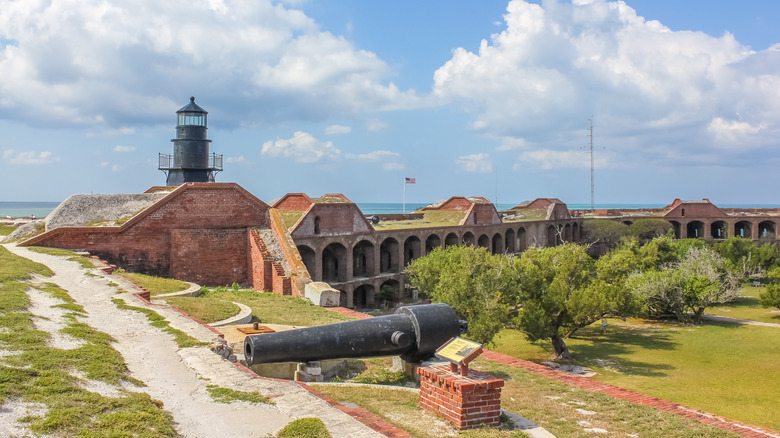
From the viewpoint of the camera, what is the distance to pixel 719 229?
54875 mm

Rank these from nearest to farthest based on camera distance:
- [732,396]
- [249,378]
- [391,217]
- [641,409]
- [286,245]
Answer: [249,378], [641,409], [732,396], [286,245], [391,217]

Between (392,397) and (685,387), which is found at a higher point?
(392,397)

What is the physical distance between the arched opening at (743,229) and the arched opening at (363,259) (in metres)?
38.6

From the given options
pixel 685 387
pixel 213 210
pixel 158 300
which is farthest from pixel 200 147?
pixel 685 387

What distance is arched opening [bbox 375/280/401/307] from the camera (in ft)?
96.8

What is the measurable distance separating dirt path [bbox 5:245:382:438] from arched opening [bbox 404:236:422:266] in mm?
23246

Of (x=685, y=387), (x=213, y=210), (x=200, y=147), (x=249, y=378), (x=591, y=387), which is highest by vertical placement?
(x=200, y=147)

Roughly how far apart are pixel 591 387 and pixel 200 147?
2772cm

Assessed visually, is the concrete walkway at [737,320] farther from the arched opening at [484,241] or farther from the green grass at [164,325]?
the green grass at [164,325]

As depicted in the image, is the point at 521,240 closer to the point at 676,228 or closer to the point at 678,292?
the point at 678,292

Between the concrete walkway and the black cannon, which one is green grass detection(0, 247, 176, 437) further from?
the concrete walkway

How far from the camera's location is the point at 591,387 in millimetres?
7773

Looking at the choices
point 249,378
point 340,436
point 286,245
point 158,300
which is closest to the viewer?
point 340,436

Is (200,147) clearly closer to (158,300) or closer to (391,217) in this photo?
(391,217)
